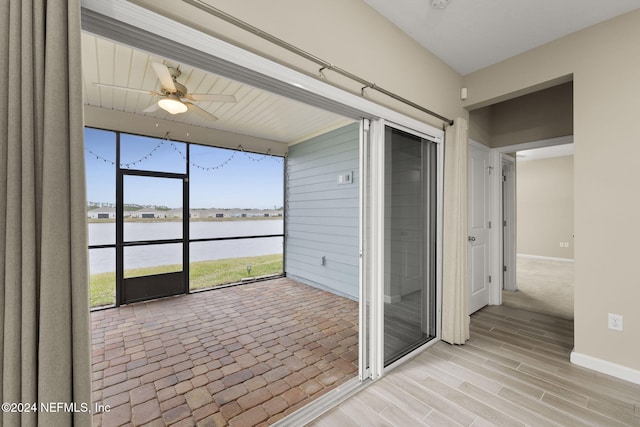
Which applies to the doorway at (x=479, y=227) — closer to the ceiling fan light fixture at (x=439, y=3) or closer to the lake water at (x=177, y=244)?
the ceiling fan light fixture at (x=439, y=3)

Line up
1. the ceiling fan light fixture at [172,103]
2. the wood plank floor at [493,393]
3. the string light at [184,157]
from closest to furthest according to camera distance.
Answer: the wood plank floor at [493,393], the ceiling fan light fixture at [172,103], the string light at [184,157]

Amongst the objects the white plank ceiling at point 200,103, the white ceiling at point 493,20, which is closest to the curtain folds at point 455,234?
the white ceiling at point 493,20

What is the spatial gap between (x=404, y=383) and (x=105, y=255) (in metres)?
4.22

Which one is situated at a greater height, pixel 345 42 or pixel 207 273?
pixel 345 42

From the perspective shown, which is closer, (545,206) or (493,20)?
(493,20)

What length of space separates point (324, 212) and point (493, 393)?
3.28 metres

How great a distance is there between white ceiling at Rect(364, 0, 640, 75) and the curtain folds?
716 mm

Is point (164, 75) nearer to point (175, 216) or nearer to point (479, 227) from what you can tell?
point (175, 216)

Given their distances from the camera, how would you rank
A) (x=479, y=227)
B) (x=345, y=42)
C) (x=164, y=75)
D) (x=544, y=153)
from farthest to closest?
(x=544, y=153) → (x=479, y=227) → (x=164, y=75) → (x=345, y=42)

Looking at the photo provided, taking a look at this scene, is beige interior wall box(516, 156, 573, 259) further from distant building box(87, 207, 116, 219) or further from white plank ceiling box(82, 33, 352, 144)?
distant building box(87, 207, 116, 219)

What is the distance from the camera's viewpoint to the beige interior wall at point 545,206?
23.4 ft

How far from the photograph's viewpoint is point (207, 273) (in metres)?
4.94

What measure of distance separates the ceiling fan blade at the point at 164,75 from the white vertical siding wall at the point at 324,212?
2.44 meters

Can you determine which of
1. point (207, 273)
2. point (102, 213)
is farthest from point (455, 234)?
point (102, 213)
